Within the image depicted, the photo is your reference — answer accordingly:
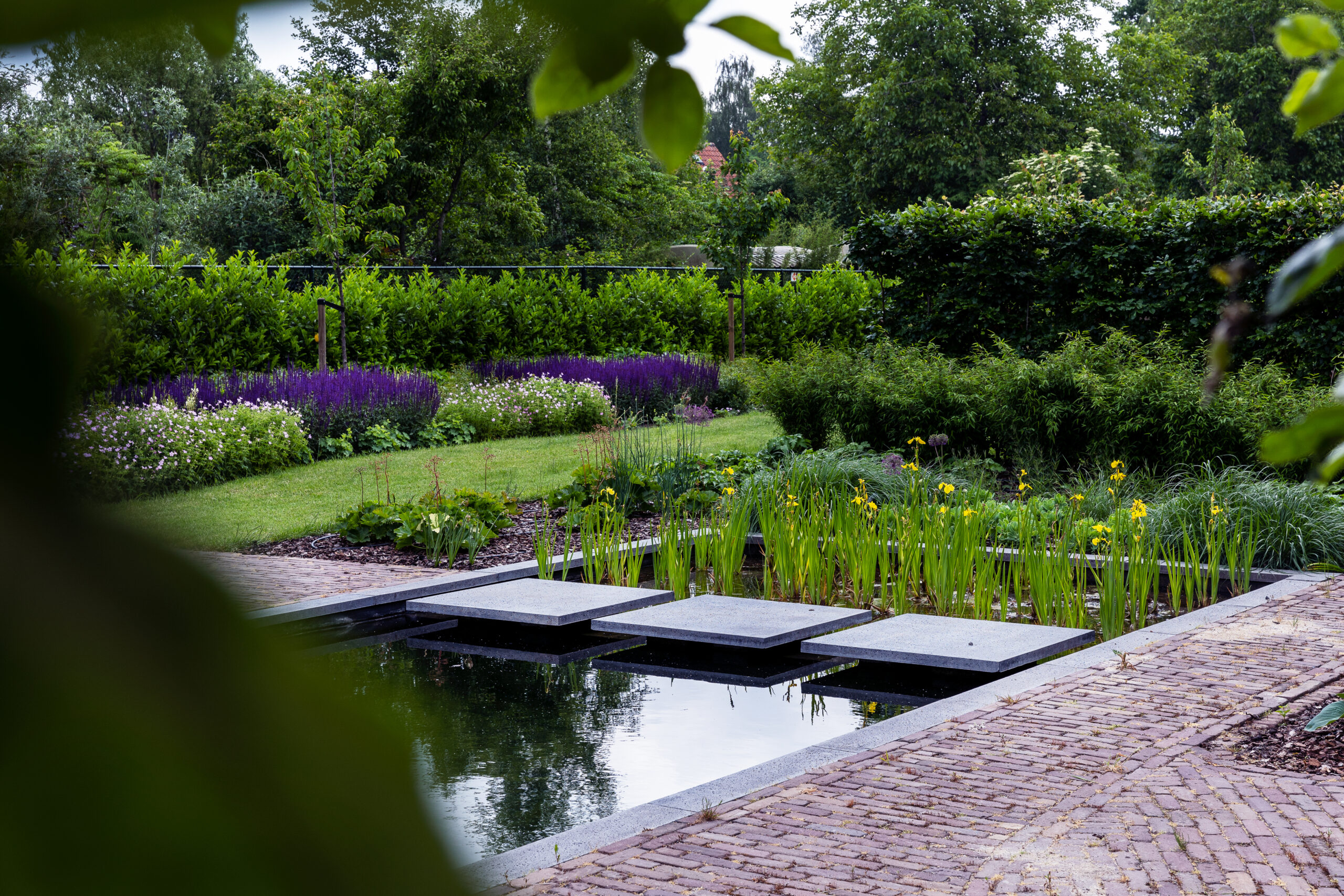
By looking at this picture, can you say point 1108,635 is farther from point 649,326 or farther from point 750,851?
point 649,326

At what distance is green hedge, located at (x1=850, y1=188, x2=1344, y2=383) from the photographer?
11773mm

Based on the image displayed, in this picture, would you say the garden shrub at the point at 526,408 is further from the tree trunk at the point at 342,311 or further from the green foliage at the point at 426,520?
the green foliage at the point at 426,520

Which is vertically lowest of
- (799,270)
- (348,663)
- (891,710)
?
(891,710)

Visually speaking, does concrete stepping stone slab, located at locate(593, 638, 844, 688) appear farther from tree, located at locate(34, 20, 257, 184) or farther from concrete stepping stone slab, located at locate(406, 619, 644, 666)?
tree, located at locate(34, 20, 257, 184)

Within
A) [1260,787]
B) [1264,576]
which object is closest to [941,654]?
[1260,787]

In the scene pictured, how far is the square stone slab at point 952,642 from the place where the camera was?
5898 mm

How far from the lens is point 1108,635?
662 cm

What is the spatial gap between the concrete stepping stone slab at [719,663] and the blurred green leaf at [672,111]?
18.8ft

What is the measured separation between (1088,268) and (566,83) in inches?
543

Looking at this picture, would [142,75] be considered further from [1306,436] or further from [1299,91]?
[1299,91]

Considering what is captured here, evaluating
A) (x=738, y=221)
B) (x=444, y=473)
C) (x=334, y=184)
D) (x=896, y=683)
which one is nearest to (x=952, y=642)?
(x=896, y=683)

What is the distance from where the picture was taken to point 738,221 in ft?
69.9

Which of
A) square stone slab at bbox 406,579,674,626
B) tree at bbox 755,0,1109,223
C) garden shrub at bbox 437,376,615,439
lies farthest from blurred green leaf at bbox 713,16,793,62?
tree at bbox 755,0,1109,223

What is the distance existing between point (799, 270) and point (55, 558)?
26869 mm
